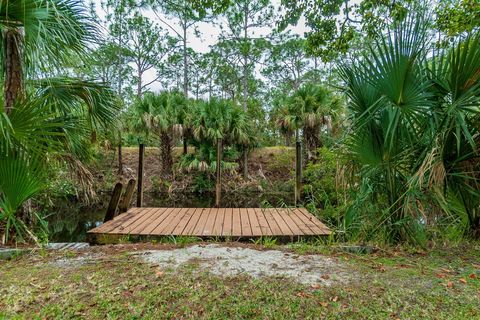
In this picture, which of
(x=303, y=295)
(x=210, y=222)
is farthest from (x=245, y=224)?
(x=303, y=295)

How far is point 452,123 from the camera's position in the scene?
233 centimetres

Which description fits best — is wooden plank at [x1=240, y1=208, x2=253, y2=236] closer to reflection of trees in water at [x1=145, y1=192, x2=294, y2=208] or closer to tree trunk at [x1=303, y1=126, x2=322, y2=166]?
reflection of trees in water at [x1=145, y1=192, x2=294, y2=208]

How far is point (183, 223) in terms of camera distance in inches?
160

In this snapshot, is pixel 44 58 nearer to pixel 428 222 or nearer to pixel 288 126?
pixel 428 222

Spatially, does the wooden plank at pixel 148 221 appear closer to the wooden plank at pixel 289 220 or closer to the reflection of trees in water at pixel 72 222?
the reflection of trees in water at pixel 72 222

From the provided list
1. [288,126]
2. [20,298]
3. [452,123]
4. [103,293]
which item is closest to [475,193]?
[452,123]

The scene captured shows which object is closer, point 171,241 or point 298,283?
point 298,283

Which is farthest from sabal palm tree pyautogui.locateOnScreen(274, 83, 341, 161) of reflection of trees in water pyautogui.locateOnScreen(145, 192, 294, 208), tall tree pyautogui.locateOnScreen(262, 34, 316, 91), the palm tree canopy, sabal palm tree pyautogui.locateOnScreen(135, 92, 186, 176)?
tall tree pyautogui.locateOnScreen(262, 34, 316, 91)

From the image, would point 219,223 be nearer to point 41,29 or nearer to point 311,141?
point 41,29

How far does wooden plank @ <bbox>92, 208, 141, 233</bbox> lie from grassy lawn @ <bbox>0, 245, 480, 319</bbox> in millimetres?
1444

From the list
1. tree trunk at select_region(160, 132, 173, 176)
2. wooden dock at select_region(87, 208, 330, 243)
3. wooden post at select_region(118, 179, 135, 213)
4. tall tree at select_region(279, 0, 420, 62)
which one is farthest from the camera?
tree trunk at select_region(160, 132, 173, 176)

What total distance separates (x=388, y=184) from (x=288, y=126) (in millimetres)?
7422

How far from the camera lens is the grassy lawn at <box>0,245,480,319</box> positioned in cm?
156

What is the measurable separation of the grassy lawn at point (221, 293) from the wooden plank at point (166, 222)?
1.32m
